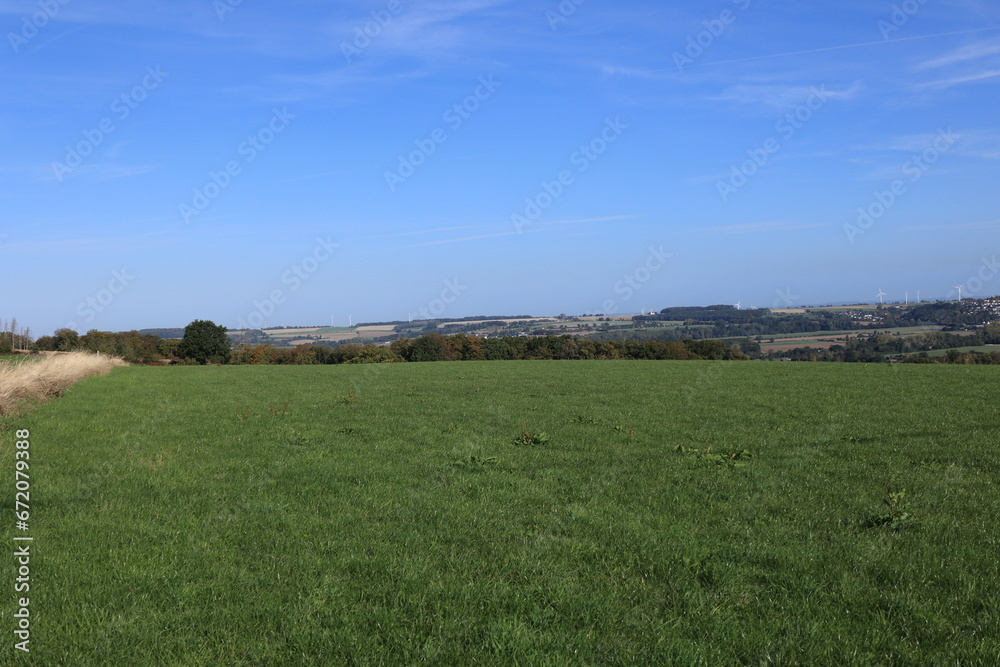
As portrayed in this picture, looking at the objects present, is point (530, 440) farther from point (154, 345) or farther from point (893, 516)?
point (154, 345)

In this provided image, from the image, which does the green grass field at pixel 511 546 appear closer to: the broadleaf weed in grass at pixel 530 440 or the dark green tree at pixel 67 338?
the broadleaf weed in grass at pixel 530 440

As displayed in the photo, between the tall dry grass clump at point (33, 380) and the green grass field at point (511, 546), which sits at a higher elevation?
the tall dry grass clump at point (33, 380)

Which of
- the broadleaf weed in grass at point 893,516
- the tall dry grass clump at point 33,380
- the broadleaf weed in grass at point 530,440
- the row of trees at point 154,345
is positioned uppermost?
the row of trees at point 154,345

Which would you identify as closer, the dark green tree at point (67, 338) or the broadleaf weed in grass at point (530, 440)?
the broadleaf weed in grass at point (530, 440)

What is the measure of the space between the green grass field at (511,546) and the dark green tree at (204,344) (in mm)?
65613

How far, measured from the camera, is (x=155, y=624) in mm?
5262

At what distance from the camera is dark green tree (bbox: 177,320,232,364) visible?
248 ft

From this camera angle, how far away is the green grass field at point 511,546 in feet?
16.4

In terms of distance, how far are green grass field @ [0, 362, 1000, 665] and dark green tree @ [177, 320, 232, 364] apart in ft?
215

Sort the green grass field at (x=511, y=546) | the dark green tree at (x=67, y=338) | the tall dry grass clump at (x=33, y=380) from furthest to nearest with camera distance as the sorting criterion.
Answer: the dark green tree at (x=67, y=338) → the tall dry grass clump at (x=33, y=380) → the green grass field at (x=511, y=546)

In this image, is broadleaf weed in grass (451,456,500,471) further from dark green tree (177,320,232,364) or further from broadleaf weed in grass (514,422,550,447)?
dark green tree (177,320,232,364)

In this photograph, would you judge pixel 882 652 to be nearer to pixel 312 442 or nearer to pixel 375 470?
pixel 375 470

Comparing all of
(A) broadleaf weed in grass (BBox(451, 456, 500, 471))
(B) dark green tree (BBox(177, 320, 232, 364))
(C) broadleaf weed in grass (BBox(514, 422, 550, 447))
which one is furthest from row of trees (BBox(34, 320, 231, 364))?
(A) broadleaf weed in grass (BBox(451, 456, 500, 471))

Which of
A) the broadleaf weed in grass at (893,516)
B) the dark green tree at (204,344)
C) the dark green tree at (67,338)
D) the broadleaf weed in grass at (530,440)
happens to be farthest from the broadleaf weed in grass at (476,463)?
the dark green tree at (67,338)
